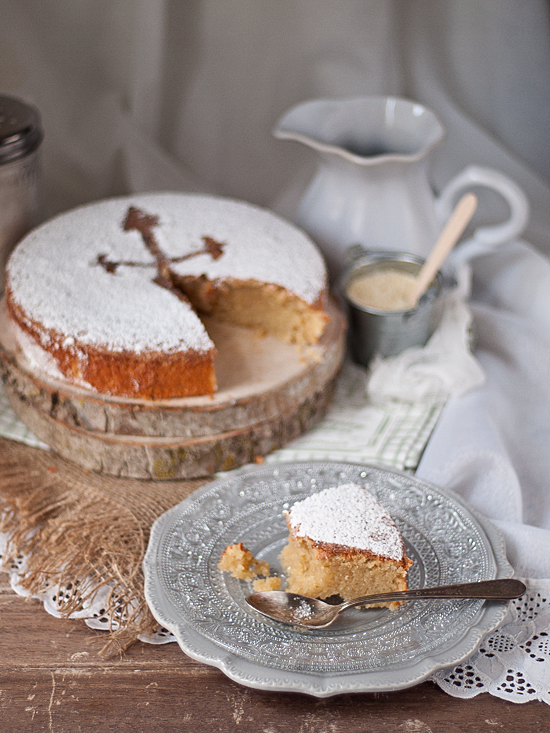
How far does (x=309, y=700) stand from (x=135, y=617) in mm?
341

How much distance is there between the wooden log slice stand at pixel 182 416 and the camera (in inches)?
65.1

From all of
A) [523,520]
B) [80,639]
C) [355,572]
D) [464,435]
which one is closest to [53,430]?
[80,639]

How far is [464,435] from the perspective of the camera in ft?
5.72

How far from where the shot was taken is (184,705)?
1242mm

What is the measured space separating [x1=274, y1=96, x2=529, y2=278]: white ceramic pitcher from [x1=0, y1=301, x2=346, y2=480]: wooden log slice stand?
46cm

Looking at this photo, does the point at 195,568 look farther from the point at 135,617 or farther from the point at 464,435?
the point at 464,435

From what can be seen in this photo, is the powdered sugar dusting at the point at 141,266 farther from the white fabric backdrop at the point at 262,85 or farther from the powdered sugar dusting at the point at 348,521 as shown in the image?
the white fabric backdrop at the point at 262,85

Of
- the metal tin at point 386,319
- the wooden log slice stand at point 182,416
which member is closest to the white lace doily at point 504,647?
the wooden log slice stand at point 182,416

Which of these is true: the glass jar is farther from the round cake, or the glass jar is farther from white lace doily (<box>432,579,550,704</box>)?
white lace doily (<box>432,579,550,704</box>)

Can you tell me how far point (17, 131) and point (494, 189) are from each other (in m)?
1.30

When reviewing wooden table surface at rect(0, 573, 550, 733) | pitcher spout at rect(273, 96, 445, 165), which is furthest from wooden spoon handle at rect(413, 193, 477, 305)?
wooden table surface at rect(0, 573, 550, 733)

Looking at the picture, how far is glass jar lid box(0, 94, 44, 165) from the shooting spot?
→ 1.91 meters

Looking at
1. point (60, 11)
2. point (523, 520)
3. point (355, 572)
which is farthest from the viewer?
point (60, 11)

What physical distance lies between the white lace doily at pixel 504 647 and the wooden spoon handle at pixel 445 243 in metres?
0.83
